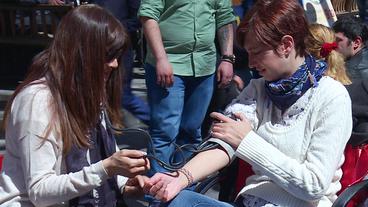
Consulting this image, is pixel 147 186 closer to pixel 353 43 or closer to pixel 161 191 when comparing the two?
pixel 161 191

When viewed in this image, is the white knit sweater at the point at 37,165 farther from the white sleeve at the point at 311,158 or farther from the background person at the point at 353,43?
the background person at the point at 353,43

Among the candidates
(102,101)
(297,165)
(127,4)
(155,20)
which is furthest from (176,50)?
(297,165)

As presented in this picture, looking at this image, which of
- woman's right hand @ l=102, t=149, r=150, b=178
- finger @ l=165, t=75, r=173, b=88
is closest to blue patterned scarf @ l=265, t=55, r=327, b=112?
woman's right hand @ l=102, t=149, r=150, b=178

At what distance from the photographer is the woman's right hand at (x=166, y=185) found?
7.04 ft

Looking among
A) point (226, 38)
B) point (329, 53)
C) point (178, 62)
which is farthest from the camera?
point (226, 38)

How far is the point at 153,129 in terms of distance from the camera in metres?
3.75

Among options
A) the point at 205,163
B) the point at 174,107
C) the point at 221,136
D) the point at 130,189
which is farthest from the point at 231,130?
the point at 174,107

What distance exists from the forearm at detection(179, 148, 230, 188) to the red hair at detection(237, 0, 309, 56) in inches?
16.4

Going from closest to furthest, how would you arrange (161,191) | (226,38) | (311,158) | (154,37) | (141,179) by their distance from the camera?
(161,191) → (311,158) → (141,179) → (154,37) → (226,38)

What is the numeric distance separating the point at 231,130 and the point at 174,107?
1404mm

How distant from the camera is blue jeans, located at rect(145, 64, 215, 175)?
12.0 ft

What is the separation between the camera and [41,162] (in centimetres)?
218

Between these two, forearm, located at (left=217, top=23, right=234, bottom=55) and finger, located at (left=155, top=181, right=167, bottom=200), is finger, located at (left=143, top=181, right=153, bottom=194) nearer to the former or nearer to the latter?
finger, located at (left=155, top=181, right=167, bottom=200)

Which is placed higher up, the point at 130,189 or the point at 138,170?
the point at 138,170
